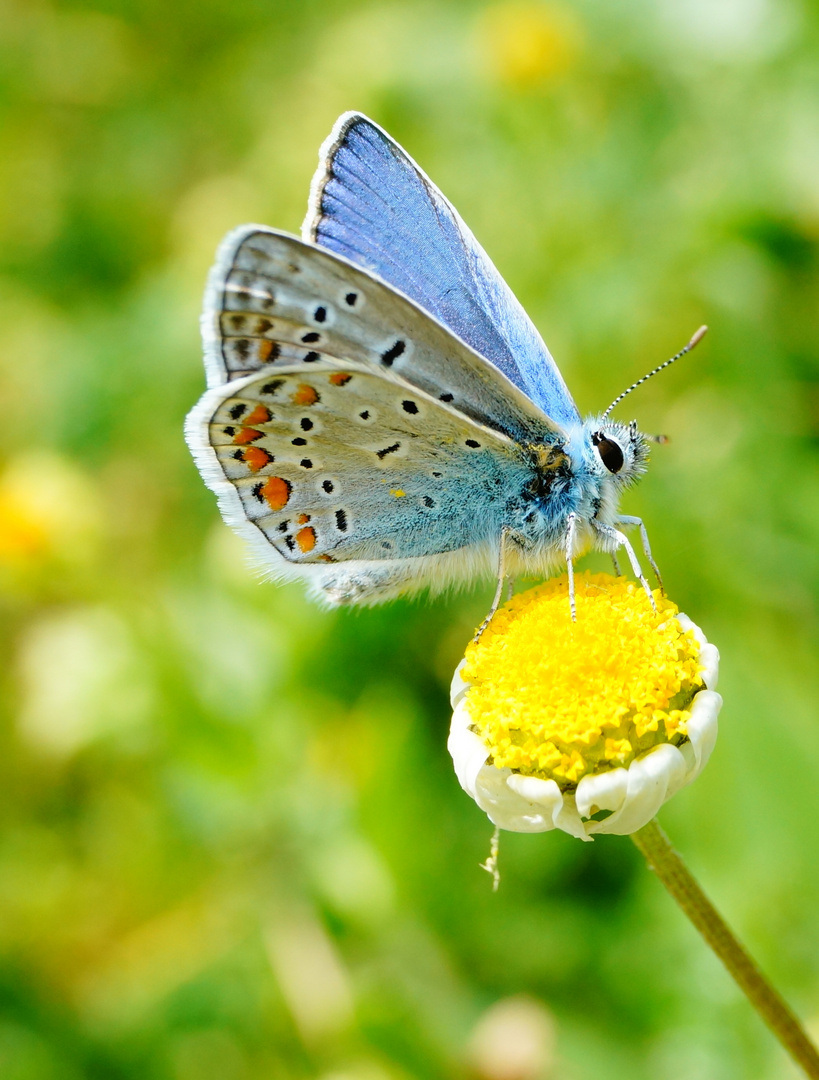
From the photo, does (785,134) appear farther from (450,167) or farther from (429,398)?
(429,398)

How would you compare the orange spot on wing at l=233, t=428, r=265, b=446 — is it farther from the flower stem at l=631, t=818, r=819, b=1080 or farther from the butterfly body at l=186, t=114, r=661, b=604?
the flower stem at l=631, t=818, r=819, b=1080

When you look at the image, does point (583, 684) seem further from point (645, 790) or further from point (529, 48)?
point (529, 48)

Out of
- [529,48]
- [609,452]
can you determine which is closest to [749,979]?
[609,452]

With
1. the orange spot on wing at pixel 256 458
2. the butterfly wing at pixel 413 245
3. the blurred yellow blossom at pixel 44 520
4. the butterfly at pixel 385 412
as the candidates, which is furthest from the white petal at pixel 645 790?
the blurred yellow blossom at pixel 44 520

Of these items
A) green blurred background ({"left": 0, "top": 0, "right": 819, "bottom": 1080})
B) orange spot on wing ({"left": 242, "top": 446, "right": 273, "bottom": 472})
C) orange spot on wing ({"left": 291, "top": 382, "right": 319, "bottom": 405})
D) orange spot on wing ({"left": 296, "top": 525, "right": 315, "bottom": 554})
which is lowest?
green blurred background ({"left": 0, "top": 0, "right": 819, "bottom": 1080})

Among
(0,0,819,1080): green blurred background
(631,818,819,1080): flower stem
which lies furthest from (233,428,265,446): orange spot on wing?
(0,0,819,1080): green blurred background

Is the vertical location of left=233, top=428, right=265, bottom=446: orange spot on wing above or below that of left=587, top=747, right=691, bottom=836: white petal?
above

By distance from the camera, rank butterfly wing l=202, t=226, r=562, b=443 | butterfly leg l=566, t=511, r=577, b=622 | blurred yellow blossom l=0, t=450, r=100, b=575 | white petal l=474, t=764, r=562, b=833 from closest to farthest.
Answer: white petal l=474, t=764, r=562, b=833, butterfly leg l=566, t=511, r=577, b=622, butterfly wing l=202, t=226, r=562, b=443, blurred yellow blossom l=0, t=450, r=100, b=575

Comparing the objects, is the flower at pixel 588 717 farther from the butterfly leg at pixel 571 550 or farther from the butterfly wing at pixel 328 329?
the butterfly wing at pixel 328 329
